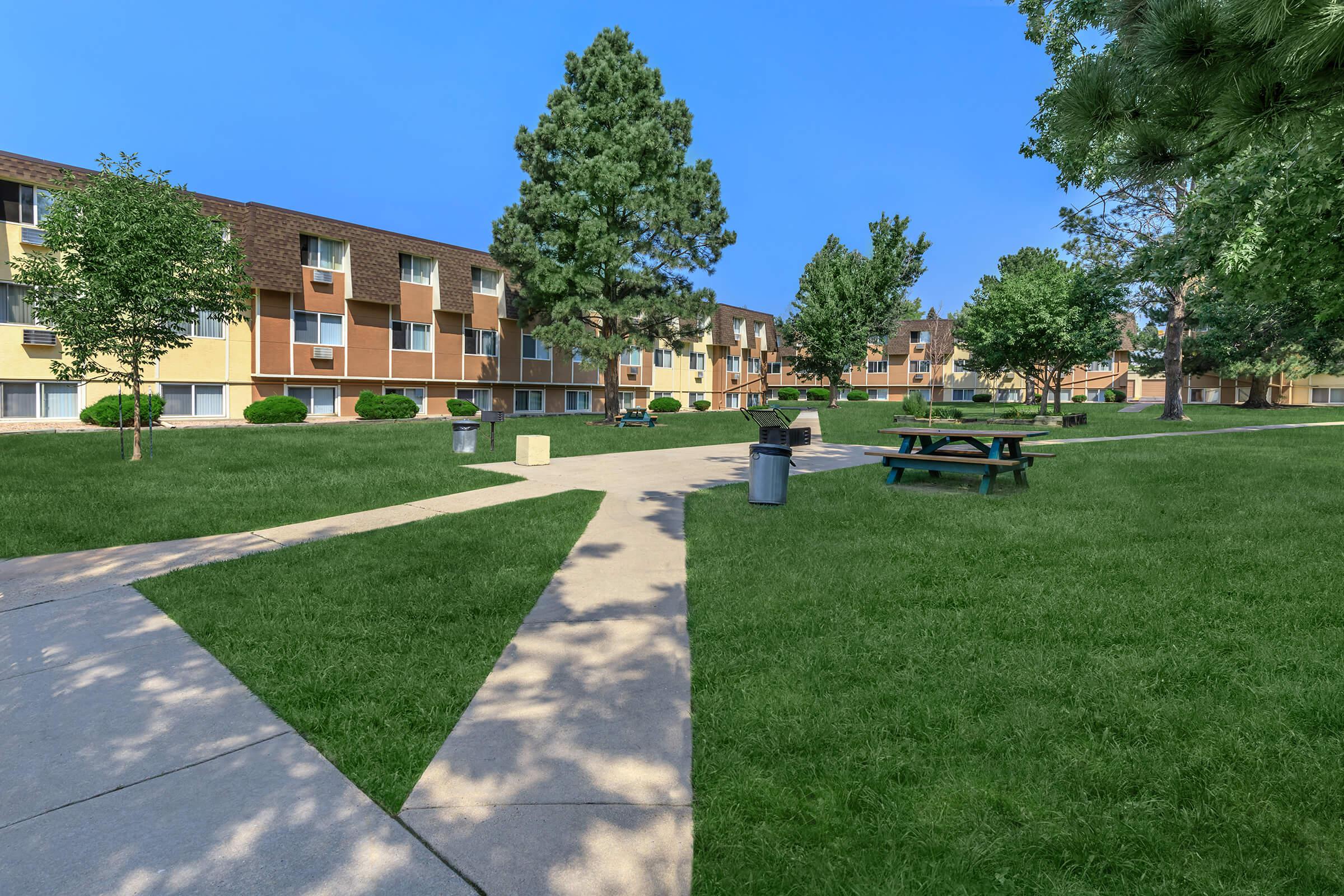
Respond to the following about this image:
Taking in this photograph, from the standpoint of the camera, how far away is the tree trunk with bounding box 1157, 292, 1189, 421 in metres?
29.9

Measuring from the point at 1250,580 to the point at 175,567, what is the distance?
378 inches

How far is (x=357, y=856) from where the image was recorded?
2.51 m

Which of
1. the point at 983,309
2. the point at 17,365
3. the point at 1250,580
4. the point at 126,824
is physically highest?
the point at 983,309

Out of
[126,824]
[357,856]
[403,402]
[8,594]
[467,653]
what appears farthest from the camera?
[403,402]

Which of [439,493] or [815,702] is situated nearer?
[815,702]

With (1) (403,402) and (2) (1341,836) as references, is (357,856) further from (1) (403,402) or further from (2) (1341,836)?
(1) (403,402)

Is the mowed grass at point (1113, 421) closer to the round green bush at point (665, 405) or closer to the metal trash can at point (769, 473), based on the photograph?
the round green bush at point (665, 405)

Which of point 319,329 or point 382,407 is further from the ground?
point 319,329

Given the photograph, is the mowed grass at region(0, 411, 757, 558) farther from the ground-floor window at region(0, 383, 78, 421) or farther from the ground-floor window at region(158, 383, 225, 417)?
the ground-floor window at region(0, 383, 78, 421)

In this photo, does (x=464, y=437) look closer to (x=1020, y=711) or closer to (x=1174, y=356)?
(x=1020, y=711)

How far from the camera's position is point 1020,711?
3.56 metres

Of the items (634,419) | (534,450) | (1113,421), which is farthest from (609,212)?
(1113,421)

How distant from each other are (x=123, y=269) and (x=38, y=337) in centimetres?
1582

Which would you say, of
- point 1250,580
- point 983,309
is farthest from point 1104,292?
point 1250,580
